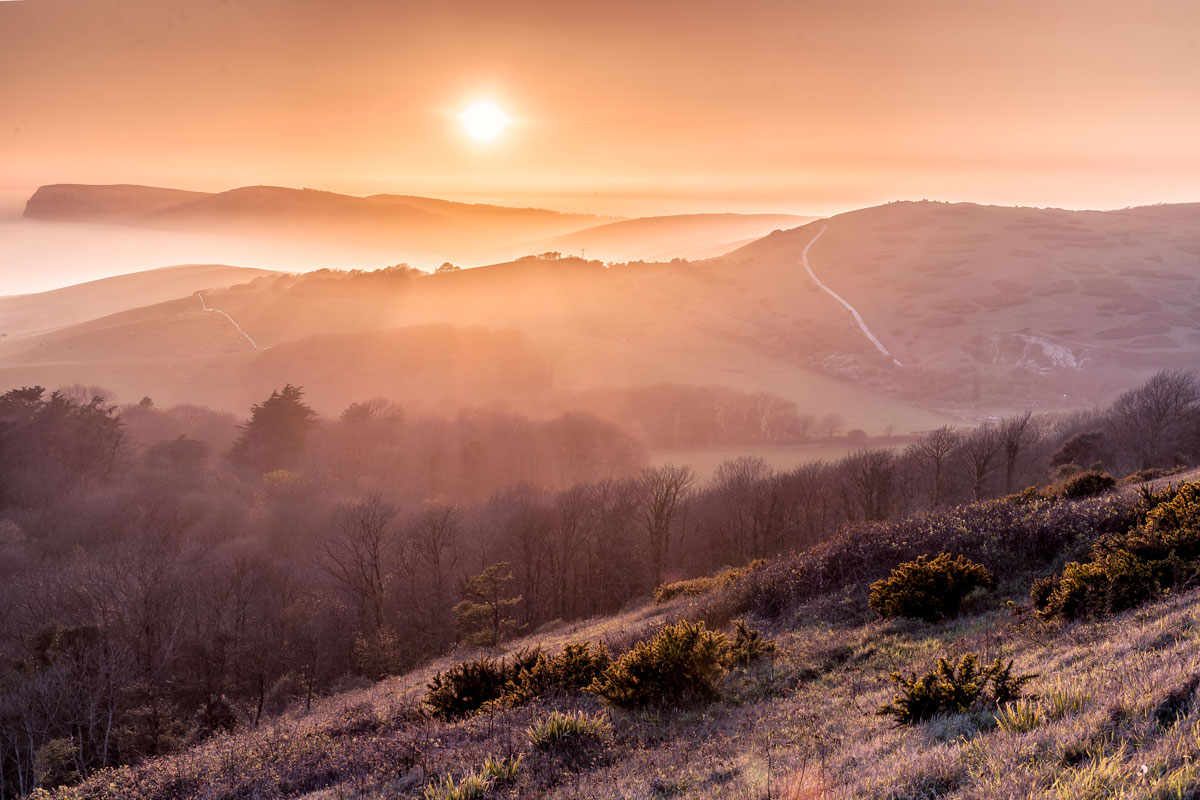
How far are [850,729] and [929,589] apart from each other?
24.2 feet

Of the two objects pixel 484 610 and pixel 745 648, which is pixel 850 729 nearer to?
pixel 745 648

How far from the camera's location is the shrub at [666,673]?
12734 millimetres

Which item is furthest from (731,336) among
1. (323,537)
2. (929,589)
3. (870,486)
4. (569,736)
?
(569,736)

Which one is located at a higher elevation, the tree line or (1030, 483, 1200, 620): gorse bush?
(1030, 483, 1200, 620): gorse bush

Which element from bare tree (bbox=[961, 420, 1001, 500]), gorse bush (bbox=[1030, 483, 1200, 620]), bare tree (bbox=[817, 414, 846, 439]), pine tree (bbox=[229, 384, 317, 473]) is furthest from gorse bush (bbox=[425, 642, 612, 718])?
bare tree (bbox=[817, 414, 846, 439])

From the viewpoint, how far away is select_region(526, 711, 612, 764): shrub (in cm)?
1045

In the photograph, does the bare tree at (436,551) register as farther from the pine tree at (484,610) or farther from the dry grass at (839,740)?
the dry grass at (839,740)

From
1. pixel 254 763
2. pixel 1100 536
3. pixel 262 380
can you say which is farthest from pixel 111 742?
pixel 262 380

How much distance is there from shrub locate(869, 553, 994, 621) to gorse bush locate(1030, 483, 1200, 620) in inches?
72.8

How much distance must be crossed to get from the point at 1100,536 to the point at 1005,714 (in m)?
11.8

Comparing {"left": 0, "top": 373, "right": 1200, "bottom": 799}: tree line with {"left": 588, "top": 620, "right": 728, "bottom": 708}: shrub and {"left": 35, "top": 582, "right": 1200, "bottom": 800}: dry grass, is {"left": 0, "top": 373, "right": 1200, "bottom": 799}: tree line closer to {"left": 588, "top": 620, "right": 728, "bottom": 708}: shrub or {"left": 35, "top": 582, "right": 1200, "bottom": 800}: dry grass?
{"left": 35, "top": 582, "right": 1200, "bottom": 800}: dry grass

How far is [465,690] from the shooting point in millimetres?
15133

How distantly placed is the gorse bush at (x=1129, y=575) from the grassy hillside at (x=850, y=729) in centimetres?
55

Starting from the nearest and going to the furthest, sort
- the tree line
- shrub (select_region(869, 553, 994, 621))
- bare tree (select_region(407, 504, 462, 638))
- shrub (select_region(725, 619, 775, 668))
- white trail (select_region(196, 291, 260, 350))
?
1. shrub (select_region(725, 619, 775, 668))
2. shrub (select_region(869, 553, 994, 621))
3. the tree line
4. bare tree (select_region(407, 504, 462, 638))
5. white trail (select_region(196, 291, 260, 350))
